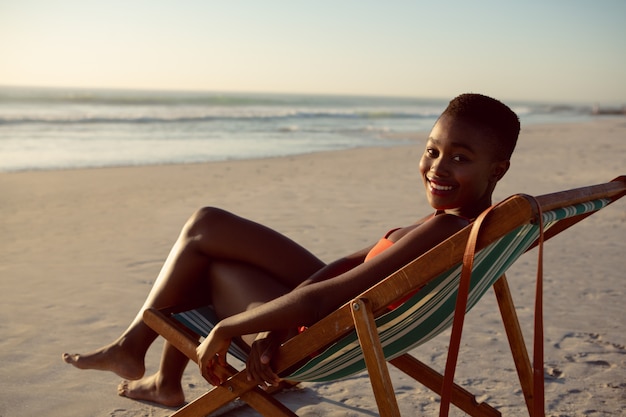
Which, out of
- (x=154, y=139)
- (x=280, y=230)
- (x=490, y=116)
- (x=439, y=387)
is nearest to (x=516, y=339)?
(x=439, y=387)

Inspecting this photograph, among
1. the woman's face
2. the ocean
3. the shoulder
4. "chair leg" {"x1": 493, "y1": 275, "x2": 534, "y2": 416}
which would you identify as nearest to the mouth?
the woman's face

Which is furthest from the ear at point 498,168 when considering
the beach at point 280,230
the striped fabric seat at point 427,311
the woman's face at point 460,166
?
the beach at point 280,230

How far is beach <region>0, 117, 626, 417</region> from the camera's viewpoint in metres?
3.13

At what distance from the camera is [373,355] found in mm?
1786

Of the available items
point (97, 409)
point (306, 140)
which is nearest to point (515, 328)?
point (97, 409)

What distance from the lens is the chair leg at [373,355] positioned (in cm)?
177

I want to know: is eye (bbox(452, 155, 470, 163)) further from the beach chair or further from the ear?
the beach chair

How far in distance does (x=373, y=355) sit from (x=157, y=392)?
146cm

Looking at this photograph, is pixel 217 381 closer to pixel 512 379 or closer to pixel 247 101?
pixel 512 379

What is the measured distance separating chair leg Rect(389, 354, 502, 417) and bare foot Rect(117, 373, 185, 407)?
0.96 metres

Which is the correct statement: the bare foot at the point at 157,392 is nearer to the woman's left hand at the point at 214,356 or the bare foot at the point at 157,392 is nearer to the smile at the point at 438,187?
the woman's left hand at the point at 214,356

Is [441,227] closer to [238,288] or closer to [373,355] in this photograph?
[373,355]

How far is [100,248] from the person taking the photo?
6016mm

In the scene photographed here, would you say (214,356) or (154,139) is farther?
(154,139)
